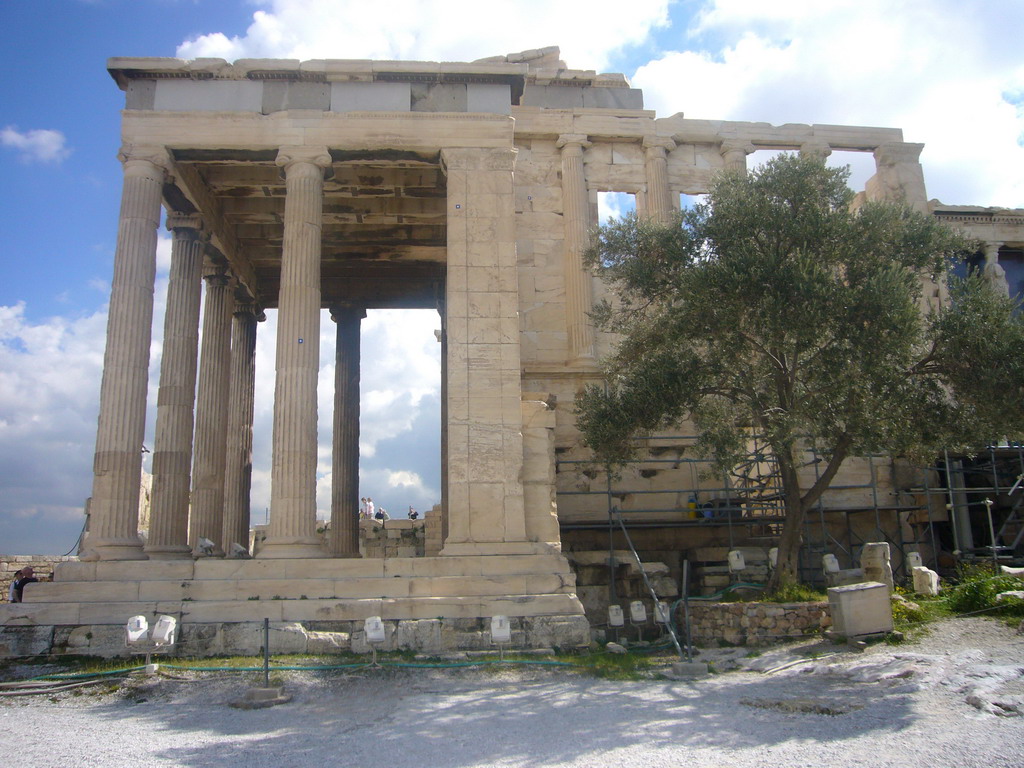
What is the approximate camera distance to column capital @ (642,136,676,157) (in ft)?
81.4

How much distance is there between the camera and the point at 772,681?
483 inches

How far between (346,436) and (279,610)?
1157 cm

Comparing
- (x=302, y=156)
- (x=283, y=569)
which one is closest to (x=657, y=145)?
(x=302, y=156)

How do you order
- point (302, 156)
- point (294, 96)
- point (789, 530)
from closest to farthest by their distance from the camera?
1. point (789, 530)
2. point (302, 156)
3. point (294, 96)

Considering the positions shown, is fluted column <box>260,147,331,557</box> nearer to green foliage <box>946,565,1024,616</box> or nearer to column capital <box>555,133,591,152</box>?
column capital <box>555,133,591,152</box>

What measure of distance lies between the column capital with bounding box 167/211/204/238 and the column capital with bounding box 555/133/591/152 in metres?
9.69

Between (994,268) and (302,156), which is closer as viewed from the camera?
(302,156)

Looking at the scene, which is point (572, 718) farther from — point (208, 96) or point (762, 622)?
point (208, 96)

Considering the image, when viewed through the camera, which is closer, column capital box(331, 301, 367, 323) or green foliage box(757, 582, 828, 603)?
green foliage box(757, 582, 828, 603)

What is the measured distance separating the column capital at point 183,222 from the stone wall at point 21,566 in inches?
312

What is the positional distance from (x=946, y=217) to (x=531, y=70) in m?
14.4

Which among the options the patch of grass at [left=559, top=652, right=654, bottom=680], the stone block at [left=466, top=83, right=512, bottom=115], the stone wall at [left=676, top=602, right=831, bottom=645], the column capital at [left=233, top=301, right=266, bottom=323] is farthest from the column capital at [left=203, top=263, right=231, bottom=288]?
the stone wall at [left=676, top=602, right=831, bottom=645]

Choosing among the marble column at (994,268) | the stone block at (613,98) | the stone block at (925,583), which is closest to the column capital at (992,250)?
the marble column at (994,268)

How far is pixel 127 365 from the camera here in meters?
16.8
